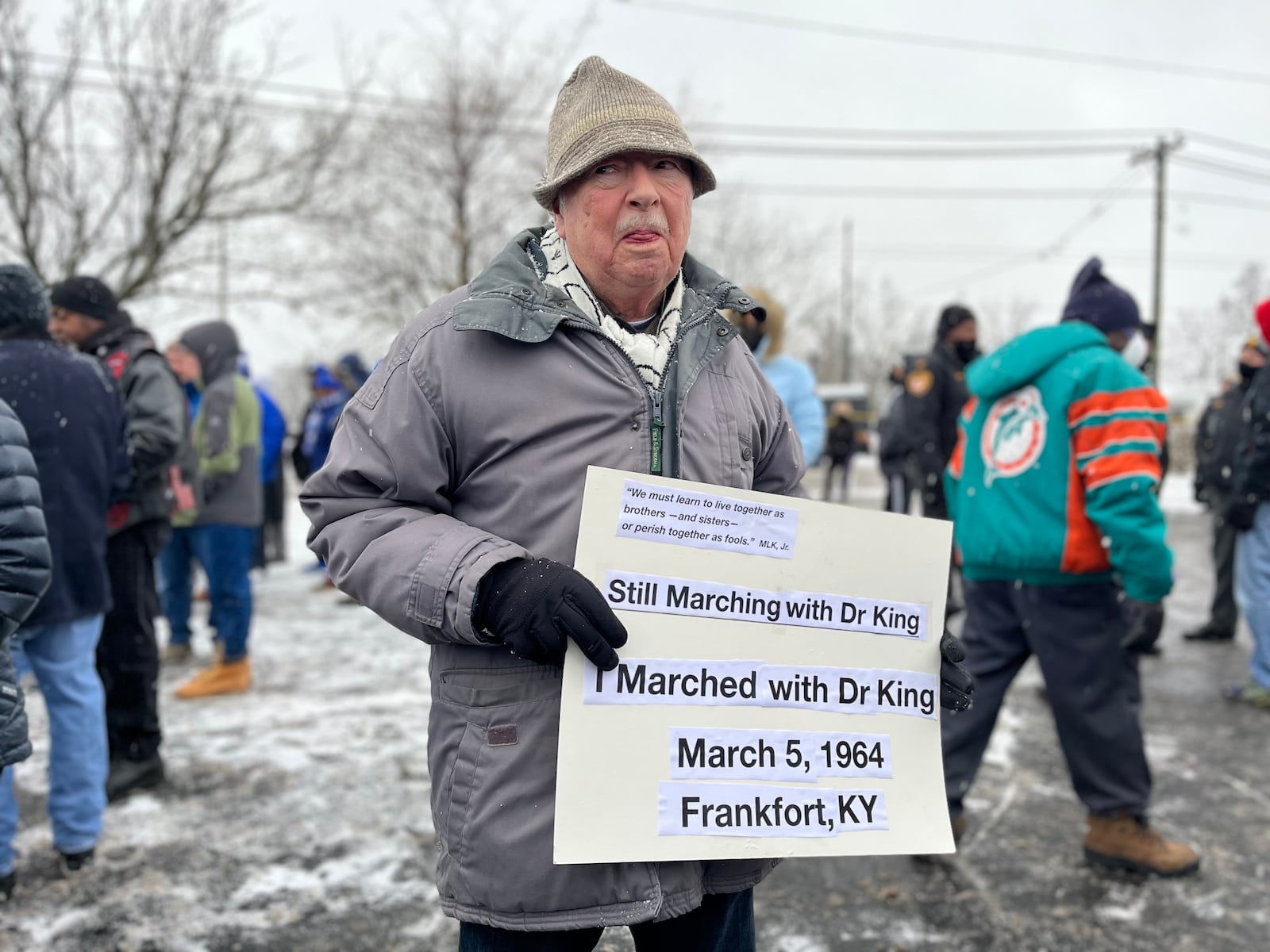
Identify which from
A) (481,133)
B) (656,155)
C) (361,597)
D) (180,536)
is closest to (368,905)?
(361,597)

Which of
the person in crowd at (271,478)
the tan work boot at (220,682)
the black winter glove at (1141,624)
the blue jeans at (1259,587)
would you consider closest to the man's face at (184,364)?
the person in crowd at (271,478)

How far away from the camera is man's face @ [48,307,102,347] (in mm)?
4199

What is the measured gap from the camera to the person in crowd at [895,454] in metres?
7.18

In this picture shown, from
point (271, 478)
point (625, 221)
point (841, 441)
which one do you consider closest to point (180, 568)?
point (271, 478)

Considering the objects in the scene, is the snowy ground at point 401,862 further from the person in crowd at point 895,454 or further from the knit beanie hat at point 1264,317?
the person in crowd at point 895,454

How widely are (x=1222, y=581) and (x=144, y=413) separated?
7442 mm

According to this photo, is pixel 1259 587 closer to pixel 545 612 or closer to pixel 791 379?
pixel 791 379

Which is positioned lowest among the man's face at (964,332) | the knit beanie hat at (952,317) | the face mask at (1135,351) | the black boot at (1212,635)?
the black boot at (1212,635)

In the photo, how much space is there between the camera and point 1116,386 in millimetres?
3252

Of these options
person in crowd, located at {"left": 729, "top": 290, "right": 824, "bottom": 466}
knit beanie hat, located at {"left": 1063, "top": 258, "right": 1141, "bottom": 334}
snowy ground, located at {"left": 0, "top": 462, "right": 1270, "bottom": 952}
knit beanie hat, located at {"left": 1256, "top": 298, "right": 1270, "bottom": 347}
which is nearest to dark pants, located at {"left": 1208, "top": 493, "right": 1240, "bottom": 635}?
snowy ground, located at {"left": 0, "top": 462, "right": 1270, "bottom": 952}

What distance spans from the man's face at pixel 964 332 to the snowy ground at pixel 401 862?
7.95 feet

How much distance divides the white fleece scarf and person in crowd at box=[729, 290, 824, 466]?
3.00 meters

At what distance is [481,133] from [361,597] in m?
14.9

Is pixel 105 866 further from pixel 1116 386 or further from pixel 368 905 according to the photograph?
pixel 1116 386
